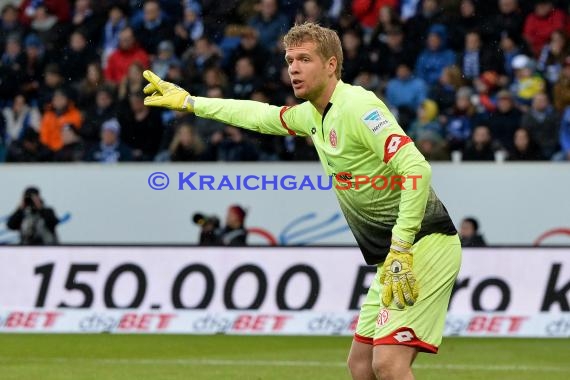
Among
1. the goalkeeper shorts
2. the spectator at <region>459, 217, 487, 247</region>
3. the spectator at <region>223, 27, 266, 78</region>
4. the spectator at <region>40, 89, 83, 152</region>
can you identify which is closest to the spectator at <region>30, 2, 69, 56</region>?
the spectator at <region>40, 89, 83, 152</region>

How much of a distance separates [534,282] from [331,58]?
7119mm

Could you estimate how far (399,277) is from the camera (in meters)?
6.09

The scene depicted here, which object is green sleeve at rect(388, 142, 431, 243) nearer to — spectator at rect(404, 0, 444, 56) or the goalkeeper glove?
the goalkeeper glove

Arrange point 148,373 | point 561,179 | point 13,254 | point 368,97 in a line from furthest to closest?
point 561,179, point 13,254, point 148,373, point 368,97

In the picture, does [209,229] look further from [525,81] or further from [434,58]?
[525,81]

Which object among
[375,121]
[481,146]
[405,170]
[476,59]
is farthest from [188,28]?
[405,170]

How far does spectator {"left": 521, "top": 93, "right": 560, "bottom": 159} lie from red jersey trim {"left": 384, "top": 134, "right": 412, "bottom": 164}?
954cm

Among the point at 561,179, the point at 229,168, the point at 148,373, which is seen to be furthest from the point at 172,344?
the point at 561,179

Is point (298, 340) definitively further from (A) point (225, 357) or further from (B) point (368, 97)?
(B) point (368, 97)

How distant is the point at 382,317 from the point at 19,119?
11.6 metres

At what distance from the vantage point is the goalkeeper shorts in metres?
6.25

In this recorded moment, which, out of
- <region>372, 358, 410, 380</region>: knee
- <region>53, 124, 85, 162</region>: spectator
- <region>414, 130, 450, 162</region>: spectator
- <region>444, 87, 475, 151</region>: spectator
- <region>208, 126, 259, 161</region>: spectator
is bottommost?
<region>53, 124, 85, 162</region>: spectator

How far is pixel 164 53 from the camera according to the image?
1731 cm

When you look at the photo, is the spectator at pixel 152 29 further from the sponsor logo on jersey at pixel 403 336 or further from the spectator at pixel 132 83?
the sponsor logo on jersey at pixel 403 336
